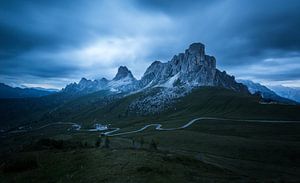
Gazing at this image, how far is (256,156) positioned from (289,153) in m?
12.4

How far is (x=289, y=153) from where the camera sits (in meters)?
79.6

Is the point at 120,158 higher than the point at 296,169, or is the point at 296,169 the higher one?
the point at 120,158

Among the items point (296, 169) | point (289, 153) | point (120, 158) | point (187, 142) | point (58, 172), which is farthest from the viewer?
point (187, 142)

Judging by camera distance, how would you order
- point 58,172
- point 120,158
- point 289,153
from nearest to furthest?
1. point 58,172
2. point 120,158
3. point 289,153

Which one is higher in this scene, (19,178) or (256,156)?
(19,178)

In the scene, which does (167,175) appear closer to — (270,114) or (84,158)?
(84,158)

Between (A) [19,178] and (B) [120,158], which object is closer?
(A) [19,178]

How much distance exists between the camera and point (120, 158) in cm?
4269

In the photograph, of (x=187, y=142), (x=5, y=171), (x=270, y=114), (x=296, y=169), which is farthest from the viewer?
(x=270, y=114)

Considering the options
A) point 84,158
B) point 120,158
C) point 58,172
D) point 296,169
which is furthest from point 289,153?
point 58,172

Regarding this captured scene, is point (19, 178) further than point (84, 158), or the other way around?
point (84, 158)

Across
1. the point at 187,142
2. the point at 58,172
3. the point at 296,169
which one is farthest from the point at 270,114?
the point at 58,172

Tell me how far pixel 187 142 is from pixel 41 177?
84.4m

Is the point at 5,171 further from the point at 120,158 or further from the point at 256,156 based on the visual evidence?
the point at 256,156
